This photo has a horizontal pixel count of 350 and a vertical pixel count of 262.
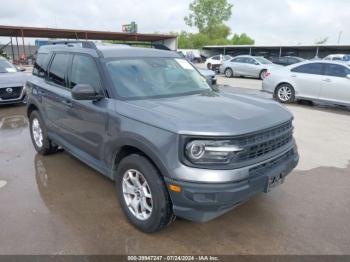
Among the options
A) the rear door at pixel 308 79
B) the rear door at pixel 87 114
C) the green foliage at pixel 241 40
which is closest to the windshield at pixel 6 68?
the rear door at pixel 87 114

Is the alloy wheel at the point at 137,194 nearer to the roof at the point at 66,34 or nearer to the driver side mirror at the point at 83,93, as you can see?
the driver side mirror at the point at 83,93

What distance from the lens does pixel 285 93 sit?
34.8ft

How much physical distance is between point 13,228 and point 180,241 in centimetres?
177

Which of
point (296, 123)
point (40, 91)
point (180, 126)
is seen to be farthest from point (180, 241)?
point (296, 123)

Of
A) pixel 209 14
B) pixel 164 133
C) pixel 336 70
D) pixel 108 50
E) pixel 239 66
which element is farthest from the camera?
pixel 209 14

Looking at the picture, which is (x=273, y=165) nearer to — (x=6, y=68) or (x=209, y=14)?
(x=6, y=68)

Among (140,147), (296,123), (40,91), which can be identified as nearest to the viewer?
(140,147)

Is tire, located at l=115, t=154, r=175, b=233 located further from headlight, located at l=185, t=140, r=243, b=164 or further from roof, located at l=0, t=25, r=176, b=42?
roof, located at l=0, t=25, r=176, b=42

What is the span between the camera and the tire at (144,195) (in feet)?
9.12

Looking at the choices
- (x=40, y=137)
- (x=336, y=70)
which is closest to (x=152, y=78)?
(x=40, y=137)

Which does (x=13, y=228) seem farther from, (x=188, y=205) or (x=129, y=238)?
(x=188, y=205)

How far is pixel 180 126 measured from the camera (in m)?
2.59

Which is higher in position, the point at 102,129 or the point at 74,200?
the point at 102,129

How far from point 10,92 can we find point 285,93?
29.9 ft
